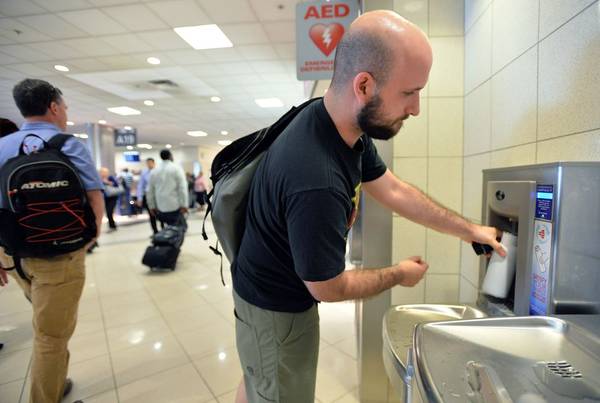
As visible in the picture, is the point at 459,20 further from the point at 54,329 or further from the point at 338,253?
the point at 54,329

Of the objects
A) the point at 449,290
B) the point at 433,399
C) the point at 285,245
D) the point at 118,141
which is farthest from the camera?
the point at 118,141

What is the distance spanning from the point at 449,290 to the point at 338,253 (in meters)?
1.08

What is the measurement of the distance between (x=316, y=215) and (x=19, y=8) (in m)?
4.23

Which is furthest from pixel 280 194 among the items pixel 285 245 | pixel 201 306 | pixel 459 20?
pixel 201 306

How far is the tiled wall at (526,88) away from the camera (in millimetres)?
787

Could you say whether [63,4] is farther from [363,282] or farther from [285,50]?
[363,282]

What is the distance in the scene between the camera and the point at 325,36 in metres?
1.86

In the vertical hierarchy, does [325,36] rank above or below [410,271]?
above

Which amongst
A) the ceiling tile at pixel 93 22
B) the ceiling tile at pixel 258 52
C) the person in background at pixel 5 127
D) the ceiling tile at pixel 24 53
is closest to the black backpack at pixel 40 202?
the person in background at pixel 5 127

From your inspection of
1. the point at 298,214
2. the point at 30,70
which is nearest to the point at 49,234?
the point at 298,214

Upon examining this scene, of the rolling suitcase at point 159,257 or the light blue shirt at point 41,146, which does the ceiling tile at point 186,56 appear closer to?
the rolling suitcase at point 159,257

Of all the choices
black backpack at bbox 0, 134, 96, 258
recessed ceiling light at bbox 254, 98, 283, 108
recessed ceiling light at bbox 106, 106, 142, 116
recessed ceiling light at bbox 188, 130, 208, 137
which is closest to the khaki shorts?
black backpack at bbox 0, 134, 96, 258

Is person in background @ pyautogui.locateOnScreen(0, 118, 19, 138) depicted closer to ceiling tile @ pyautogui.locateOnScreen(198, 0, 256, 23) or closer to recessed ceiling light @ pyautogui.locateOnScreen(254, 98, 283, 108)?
ceiling tile @ pyautogui.locateOnScreen(198, 0, 256, 23)

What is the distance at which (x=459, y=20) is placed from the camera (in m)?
1.46
